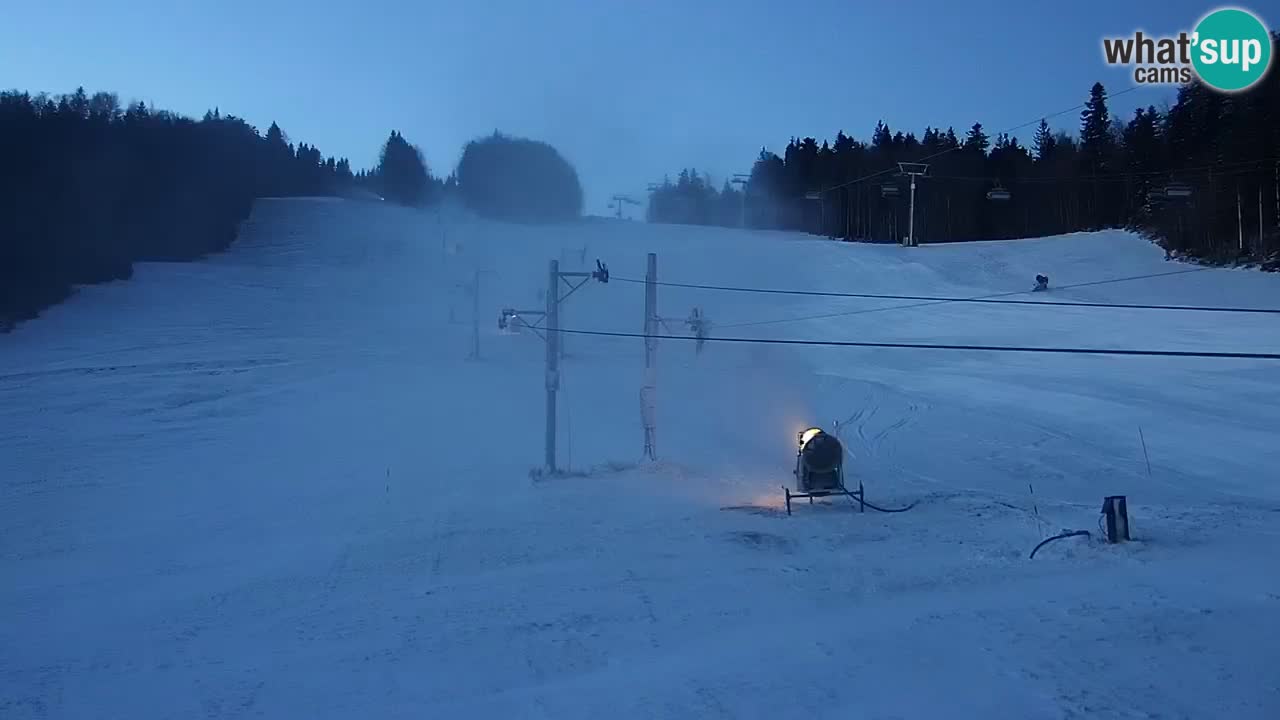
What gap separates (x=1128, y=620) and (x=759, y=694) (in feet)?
13.5

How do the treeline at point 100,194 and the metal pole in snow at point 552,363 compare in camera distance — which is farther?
the treeline at point 100,194

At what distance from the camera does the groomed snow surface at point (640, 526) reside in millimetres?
7910

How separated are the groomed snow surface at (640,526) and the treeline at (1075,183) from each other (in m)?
5.34

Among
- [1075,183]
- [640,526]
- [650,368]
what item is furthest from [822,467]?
[1075,183]

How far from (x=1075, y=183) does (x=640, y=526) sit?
62560 millimetres

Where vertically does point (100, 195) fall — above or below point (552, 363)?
above

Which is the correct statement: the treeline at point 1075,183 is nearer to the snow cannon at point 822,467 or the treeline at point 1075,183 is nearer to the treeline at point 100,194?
the snow cannon at point 822,467

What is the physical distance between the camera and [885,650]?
8.34 meters

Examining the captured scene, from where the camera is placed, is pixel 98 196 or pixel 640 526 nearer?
pixel 640 526

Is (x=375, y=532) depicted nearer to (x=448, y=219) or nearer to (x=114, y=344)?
(x=114, y=344)

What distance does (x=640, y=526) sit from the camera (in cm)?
1378

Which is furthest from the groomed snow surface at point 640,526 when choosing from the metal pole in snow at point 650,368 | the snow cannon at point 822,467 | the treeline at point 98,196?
the treeline at point 98,196

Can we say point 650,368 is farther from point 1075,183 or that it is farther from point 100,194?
point 1075,183

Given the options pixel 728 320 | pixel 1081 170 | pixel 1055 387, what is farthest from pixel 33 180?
pixel 1081 170
